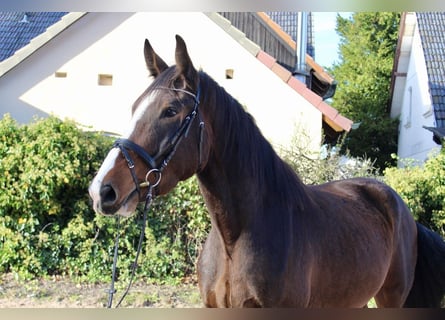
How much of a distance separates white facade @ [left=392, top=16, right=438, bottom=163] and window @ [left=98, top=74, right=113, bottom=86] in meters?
5.66

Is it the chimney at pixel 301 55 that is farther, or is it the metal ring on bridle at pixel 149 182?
the chimney at pixel 301 55

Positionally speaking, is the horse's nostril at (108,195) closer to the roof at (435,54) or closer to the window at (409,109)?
the roof at (435,54)

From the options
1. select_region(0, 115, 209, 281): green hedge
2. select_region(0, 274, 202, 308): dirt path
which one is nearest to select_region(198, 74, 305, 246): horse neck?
select_region(0, 274, 202, 308): dirt path

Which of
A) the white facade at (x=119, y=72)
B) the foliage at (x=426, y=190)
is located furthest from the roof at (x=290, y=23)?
the foliage at (x=426, y=190)

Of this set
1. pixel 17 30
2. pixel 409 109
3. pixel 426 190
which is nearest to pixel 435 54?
pixel 409 109

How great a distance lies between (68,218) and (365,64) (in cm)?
1182

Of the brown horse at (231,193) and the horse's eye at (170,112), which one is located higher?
the horse's eye at (170,112)

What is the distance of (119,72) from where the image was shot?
7191 millimetres

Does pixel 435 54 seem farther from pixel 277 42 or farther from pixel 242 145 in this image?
pixel 242 145

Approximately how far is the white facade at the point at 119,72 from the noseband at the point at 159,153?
16.0 ft

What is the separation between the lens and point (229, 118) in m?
1.93

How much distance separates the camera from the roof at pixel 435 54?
881 centimetres

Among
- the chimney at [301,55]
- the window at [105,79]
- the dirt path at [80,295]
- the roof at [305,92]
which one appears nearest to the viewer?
the dirt path at [80,295]

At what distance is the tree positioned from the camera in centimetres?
1430
